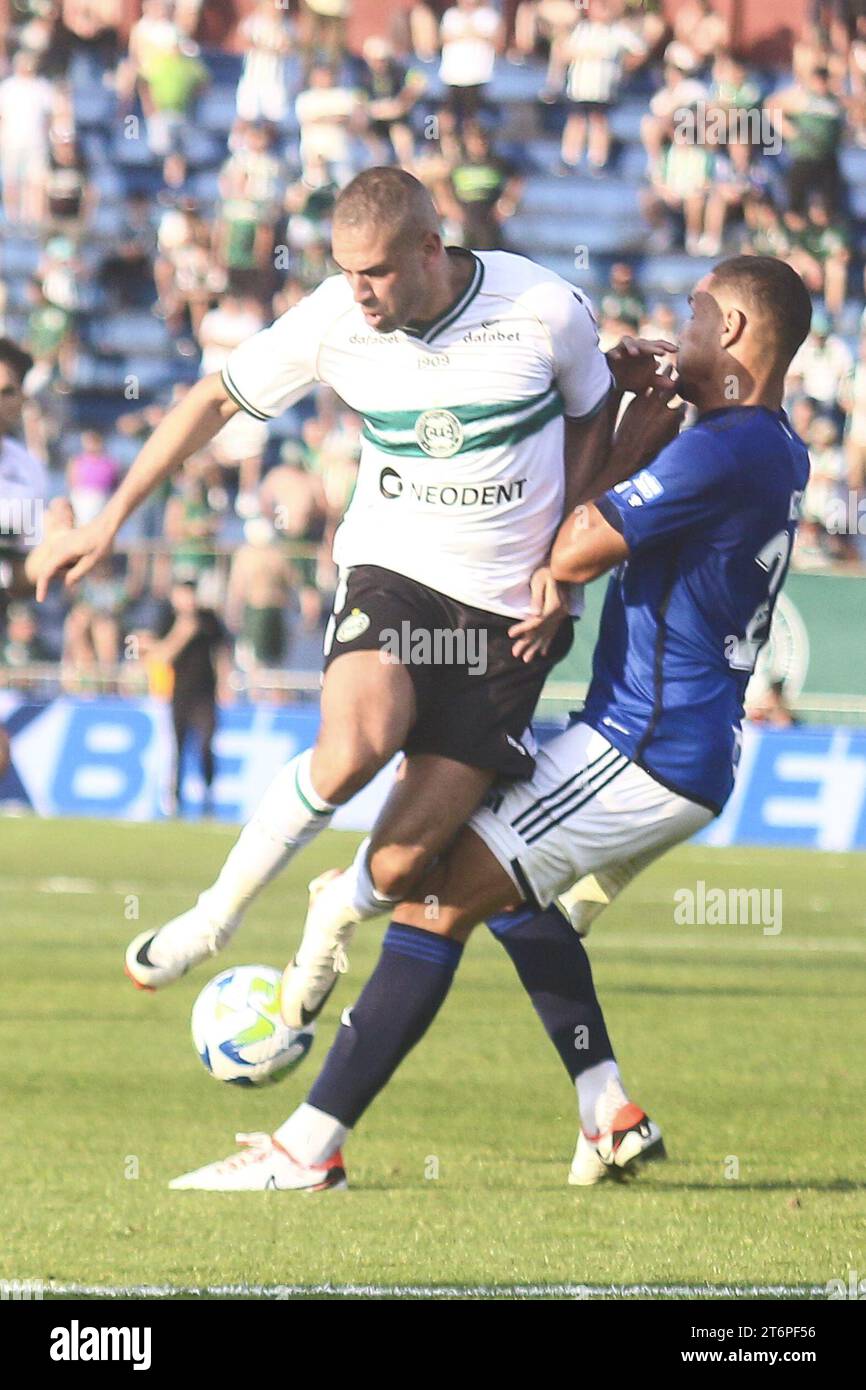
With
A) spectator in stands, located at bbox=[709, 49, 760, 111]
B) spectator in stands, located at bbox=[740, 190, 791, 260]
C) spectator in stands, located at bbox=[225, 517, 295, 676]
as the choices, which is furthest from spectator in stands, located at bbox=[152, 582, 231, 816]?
spectator in stands, located at bbox=[709, 49, 760, 111]

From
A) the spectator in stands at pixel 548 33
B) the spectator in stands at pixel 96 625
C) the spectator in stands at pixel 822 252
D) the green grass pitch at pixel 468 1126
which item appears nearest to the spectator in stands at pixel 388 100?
the spectator in stands at pixel 548 33

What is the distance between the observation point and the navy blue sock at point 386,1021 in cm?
579

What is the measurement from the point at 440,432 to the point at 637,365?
0.57m

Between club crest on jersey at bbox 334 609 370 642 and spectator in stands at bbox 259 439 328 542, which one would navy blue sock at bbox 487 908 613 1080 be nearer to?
club crest on jersey at bbox 334 609 370 642

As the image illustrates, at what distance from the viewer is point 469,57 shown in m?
23.6

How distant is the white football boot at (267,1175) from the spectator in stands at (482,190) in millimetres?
16462

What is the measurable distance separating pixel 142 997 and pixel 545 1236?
15.8 feet

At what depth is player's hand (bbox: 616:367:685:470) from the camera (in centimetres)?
603

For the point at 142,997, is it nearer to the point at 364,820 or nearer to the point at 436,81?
the point at 364,820

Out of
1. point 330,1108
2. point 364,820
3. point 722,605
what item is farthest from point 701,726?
point 364,820

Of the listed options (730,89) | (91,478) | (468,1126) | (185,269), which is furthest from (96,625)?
(468,1126)

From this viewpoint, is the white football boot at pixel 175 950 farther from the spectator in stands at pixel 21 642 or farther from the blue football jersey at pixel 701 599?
the spectator in stands at pixel 21 642

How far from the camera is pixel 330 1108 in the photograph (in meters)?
5.79

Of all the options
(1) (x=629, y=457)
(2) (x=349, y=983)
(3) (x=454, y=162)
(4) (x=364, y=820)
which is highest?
(1) (x=629, y=457)
